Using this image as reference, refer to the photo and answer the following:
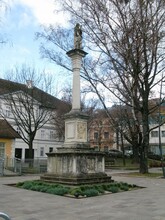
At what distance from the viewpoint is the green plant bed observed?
1159 cm

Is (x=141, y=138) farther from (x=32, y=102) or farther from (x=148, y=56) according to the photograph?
(x=32, y=102)

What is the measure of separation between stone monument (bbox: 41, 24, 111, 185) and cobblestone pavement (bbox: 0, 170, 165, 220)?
7.07 ft

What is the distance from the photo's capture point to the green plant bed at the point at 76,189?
11586 millimetres

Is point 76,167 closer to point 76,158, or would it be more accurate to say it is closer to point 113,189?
point 76,158

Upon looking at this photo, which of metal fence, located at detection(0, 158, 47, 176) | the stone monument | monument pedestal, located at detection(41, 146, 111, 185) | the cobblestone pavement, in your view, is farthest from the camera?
metal fence, located at detection(0, 158, 47, 176)

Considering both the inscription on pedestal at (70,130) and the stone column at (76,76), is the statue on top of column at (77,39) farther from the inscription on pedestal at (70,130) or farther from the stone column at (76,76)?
the inscription on pedestal at (70,130)

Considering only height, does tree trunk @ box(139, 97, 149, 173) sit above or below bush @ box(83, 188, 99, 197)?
above

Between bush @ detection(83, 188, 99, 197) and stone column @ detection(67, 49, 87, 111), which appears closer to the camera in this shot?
bush @ detection(83, 188, 99, 197)

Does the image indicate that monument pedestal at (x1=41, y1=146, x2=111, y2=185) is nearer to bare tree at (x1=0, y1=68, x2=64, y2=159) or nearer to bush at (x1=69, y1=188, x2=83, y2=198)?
bush at (x1=69, y1=188, x2=83, y2=198)

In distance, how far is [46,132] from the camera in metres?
55.3

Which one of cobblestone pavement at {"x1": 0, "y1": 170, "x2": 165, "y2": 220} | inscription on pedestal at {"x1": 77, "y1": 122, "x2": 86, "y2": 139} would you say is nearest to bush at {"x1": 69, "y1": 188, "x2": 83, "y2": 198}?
cobblestone pavement at {"x1": 0, "y1": 170, "x2": 165, "y2": 220}

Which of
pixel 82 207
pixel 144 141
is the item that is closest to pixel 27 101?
pixel 144 141

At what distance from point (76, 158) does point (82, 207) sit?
4631 millimetres

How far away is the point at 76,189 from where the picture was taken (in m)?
11.9
